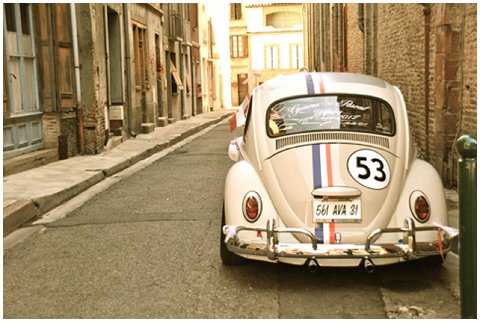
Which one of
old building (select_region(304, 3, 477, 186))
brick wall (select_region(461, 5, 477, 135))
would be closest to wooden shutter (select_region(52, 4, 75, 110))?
old building (select_region(304, 3, 477, 186))

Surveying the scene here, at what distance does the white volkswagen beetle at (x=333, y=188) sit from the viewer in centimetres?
444

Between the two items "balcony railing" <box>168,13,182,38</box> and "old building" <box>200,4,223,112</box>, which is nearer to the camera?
"balcony railing" <box>168,13,182,38</box>

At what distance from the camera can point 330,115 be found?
5172mm

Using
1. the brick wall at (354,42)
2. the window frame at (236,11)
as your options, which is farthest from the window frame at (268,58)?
the brick wall at (354,42)

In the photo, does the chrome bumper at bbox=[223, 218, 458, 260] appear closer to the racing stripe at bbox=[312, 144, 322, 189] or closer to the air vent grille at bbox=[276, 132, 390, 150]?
the racing stripe at bbox=[312, 144, 322, 189]

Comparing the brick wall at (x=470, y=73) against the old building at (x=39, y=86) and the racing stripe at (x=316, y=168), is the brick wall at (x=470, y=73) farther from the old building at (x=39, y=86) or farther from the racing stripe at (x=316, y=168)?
A: the old building at (x=39, y=86)

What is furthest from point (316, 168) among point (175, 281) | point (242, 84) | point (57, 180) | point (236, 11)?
point (236, 11)

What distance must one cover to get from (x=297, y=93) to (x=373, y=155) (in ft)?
3.05

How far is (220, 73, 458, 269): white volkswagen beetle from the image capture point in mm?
4441

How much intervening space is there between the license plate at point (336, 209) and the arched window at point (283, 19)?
47.7 metres

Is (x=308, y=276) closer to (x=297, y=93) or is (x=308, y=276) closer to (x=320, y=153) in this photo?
(x=320, y=153)

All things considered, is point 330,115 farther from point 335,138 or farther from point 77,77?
point 77,77

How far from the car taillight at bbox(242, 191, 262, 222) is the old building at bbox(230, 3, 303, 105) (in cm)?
4606

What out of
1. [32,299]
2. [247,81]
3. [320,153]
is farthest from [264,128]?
[247,81]
